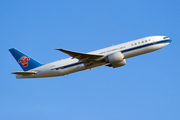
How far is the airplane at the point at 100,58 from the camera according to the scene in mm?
39375

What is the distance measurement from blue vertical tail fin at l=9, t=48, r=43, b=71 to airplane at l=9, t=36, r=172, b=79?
1.33m

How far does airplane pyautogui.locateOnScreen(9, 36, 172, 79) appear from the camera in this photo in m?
39.4

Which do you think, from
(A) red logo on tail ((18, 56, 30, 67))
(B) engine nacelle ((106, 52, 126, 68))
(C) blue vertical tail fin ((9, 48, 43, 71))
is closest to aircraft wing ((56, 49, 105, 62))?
(B) engine nacelle ((106, 52, 126, 68))

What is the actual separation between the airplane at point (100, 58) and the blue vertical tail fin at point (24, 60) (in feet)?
4.37

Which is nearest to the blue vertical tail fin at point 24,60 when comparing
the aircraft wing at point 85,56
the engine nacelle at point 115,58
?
the aircraft wing at point 85,56

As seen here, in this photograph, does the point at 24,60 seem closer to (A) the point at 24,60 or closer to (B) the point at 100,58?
(A) the point at 24,60

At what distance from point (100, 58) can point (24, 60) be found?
14.5m

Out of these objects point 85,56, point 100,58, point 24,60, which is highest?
point 24,60

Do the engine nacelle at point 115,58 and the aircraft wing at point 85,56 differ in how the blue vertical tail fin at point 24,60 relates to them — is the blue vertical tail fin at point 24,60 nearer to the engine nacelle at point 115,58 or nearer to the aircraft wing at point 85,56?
the aircraft wing at point 85,56

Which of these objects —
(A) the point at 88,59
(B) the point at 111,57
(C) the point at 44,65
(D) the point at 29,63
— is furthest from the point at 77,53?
(D) the point at 29,63

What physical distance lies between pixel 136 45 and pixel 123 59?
3048 millimetres

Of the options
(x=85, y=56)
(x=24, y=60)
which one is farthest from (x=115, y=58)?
(x=24, y=60)

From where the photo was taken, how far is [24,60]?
45.1 meters

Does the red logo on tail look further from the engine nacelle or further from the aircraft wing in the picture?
the engine nacelle
